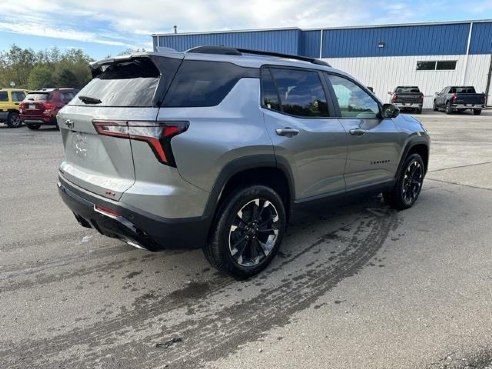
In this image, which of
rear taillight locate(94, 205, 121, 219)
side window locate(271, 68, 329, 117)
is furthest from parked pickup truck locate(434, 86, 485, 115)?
rear taillight locate(94, 205, 121, 219)

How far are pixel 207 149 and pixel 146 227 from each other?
0.71 m

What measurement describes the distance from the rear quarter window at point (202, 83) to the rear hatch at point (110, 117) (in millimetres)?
84

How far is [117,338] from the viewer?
2684 millimetres

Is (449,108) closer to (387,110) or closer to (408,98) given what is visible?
(408,98)

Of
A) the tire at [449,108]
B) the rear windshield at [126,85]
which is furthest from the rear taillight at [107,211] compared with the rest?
the tire at [449,108]

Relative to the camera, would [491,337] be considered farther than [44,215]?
No

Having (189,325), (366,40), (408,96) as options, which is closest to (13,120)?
(189,325)

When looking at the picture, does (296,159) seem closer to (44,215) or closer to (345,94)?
(345,94)

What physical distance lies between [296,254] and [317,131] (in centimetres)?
123

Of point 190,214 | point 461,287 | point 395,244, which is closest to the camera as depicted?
point 190,214

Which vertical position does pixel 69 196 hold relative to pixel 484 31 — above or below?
below

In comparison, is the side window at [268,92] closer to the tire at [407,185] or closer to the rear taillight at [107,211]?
the rear taillight at [107,211]

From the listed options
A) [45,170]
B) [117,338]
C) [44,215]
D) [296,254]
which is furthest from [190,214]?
[45,170]

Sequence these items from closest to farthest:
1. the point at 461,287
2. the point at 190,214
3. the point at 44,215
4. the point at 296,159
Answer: the point at 190,214 → the point at 461,287 → the point at 296,159 → the point at 44,215
